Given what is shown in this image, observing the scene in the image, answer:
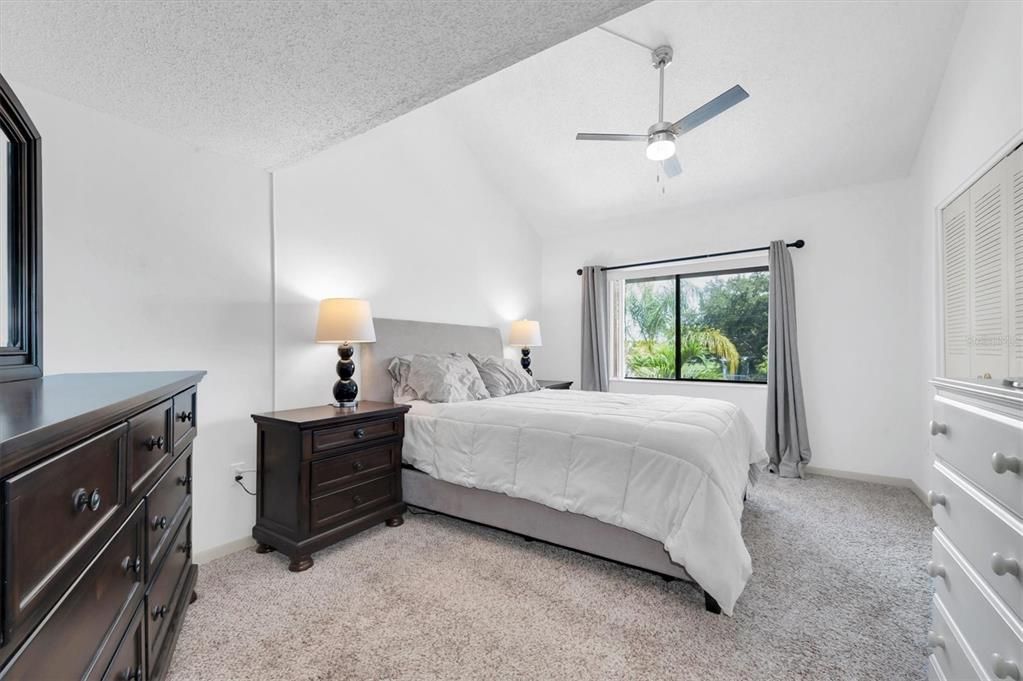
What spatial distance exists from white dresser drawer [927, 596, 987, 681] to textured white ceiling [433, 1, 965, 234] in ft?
10.1

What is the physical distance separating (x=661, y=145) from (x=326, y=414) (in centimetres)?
238

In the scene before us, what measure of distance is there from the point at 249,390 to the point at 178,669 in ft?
4.55

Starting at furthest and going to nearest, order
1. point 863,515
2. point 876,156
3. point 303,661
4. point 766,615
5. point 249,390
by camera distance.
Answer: point 876,156, point 863,515, point 249,390, point 766,615, point 303,661

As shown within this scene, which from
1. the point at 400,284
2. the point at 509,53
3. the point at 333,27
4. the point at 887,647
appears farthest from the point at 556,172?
the point at 887,647

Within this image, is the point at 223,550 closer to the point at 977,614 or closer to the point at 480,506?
the point at 480,506

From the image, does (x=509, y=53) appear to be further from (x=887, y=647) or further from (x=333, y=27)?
(x=887, y=647)

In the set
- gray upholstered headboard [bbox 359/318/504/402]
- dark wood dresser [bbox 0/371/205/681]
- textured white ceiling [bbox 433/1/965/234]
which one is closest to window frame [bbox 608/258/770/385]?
textured white ceiling [bbox 433/1/965/234]

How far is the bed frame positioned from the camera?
2129mm

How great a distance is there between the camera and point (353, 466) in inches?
101

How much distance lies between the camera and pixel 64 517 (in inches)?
30.4

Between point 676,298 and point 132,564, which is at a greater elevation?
point 676,298

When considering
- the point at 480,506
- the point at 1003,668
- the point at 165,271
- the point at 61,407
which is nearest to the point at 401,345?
the point at 480,506

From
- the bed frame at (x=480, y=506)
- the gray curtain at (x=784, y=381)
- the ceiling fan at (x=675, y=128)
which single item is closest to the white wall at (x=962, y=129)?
the gray curtain at (x=784, y=381)

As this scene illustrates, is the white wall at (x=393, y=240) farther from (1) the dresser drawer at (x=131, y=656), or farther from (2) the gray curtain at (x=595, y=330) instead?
(1) the dresser drawer at (x=131, y=656)
